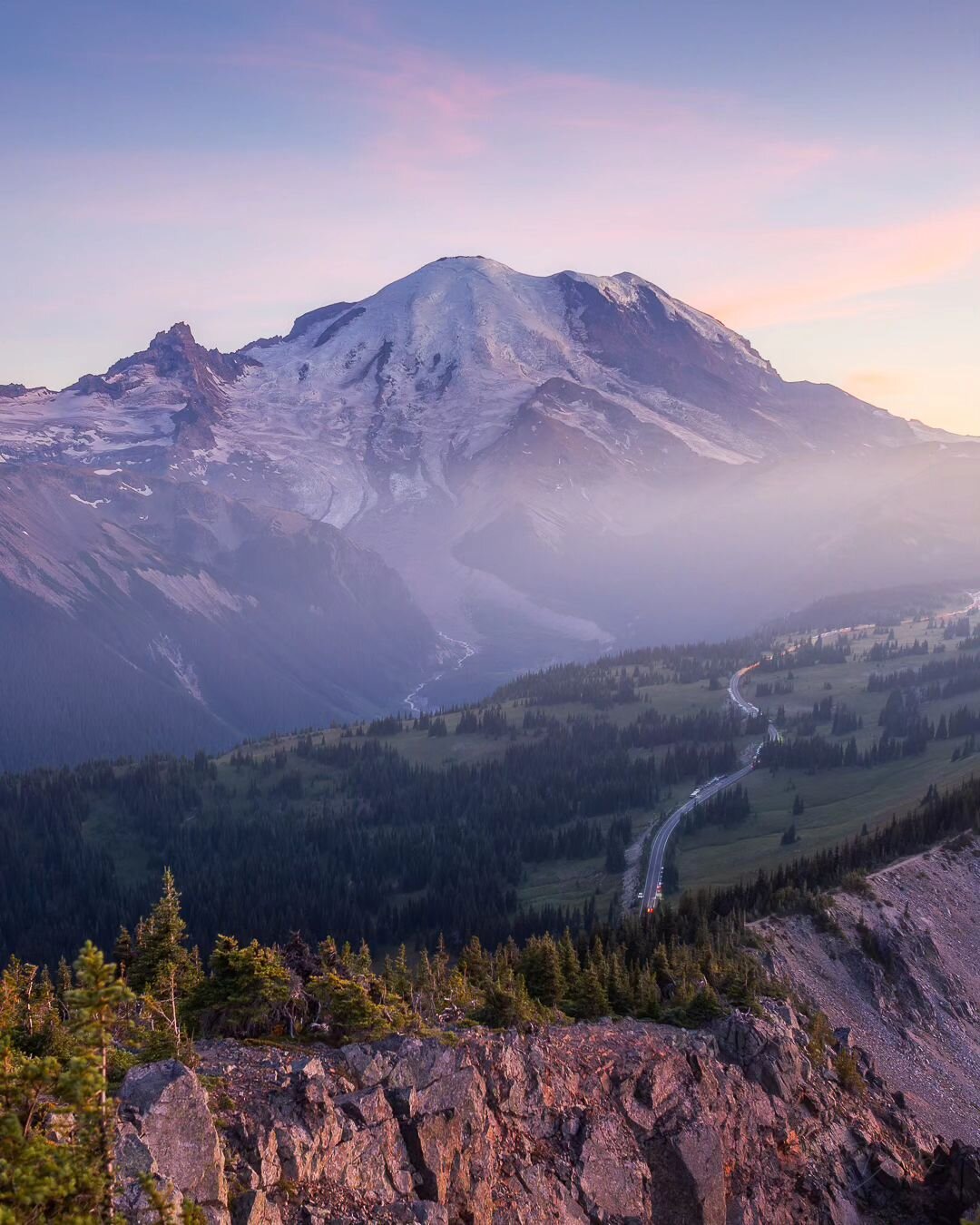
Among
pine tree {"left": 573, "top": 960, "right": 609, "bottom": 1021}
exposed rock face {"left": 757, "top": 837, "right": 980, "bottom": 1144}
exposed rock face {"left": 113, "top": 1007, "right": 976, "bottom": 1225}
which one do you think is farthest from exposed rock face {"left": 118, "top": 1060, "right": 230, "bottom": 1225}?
exposed rock face {"left": 757, "top": 837, "right": 980, "bottom": 1144}

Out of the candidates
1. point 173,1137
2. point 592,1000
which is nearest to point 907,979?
point 592,1000

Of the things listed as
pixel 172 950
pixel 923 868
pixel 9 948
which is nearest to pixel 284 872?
pixel 9 948

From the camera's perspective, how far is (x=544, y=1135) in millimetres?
53812

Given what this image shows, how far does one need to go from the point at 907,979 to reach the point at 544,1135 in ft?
168

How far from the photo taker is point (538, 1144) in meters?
53.4

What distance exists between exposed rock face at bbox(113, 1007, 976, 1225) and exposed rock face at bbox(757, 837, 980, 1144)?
27.2ft

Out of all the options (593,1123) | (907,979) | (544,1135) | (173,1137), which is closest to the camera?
(173,1137)

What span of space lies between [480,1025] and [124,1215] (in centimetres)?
2615

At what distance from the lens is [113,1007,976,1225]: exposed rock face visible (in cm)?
4050

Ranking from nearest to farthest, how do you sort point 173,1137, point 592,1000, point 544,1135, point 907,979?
point 173,1137
point 544,1135
point 592,1000
point 907,979

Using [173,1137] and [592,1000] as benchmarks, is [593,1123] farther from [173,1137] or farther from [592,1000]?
[173,1137]

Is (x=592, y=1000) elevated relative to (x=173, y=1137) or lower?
lower

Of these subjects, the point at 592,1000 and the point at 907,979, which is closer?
the point at 592,1000

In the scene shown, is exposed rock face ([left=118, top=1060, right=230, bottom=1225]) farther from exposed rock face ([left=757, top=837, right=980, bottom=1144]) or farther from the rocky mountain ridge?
exposed rock face ([left=757, top=837, right=980, bottom=1144])
